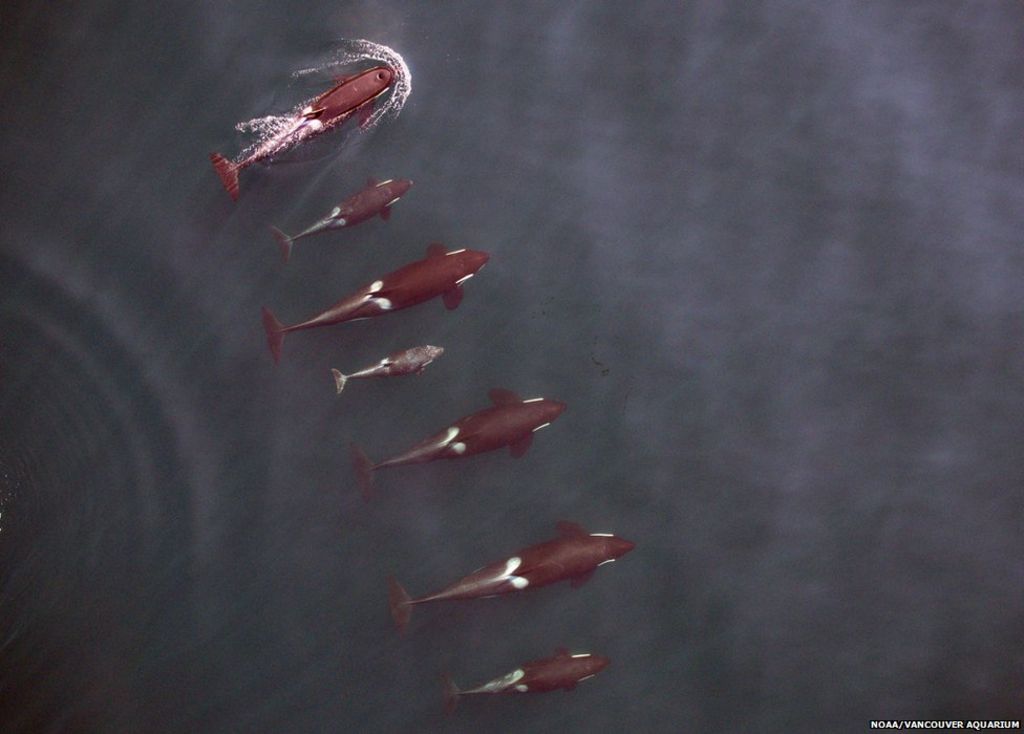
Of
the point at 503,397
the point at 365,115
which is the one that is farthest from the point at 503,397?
the point at 365,115

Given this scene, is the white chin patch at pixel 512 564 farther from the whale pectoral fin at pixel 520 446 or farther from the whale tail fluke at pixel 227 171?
the whale tail fluke at pixel 227 171

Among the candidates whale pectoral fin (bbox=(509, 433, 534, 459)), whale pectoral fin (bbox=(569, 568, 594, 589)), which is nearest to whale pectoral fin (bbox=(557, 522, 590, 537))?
whale pectoral fin (bbox=(569, 568, 594, 589))

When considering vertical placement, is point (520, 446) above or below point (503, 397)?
below

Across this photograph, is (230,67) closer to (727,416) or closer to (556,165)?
(556,165)

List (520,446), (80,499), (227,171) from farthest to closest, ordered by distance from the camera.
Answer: (80,499), (520,446), (227,171)

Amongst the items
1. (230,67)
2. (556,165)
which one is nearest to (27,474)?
(230,67)

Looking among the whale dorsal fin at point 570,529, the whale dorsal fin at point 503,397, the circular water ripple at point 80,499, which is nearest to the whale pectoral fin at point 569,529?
the whale dorsal fin at point 570,529

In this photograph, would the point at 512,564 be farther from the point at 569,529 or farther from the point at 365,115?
the point at 365,115
